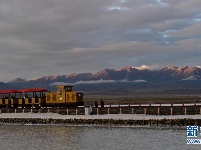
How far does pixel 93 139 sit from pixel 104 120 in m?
12.5

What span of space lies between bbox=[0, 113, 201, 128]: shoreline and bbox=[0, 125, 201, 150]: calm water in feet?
7.86

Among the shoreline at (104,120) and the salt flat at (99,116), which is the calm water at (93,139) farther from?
the salt flat at (99,116)

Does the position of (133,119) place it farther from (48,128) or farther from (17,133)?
A: (17,133)

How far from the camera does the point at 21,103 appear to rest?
241 feet

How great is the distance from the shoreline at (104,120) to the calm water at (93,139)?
2.40 meters

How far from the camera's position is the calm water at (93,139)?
39.5m

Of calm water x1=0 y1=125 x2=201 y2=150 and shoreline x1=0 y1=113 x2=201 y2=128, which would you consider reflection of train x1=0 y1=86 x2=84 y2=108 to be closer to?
shoreline x1=0 y1=113 x2=201 y2=128

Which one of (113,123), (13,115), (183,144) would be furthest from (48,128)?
(183,144)

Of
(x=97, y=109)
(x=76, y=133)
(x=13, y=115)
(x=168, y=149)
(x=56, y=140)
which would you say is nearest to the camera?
(x=168, y=149)

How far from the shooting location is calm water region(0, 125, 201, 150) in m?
39.5

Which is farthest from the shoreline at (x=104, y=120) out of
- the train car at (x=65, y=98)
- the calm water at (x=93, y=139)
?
the train car at (x=65, y=98)

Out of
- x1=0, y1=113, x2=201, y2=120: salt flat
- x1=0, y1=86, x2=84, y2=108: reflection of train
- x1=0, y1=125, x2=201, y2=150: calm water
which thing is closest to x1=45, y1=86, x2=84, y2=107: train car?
x1=0, y1=86, x2=84, y2=108: reflection of train

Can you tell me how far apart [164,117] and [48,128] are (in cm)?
1776

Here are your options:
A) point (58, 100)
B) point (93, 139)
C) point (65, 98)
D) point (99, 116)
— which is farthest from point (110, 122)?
point (58, 100)
